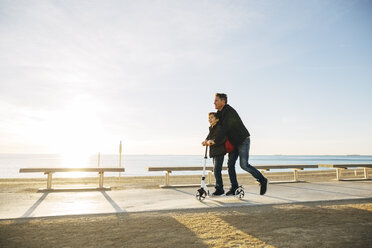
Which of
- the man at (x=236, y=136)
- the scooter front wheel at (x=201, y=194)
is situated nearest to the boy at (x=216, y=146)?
the man at (x=236, y=136)

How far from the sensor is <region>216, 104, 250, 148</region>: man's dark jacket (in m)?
5.39

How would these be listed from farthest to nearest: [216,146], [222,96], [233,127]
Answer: [222,96] → [216,146] → [233,127]

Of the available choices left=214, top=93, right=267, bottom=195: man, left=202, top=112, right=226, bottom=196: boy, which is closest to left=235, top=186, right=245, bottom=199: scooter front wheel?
left=202, top=112, right=226, bottom=196: boy

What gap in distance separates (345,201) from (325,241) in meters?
3.35

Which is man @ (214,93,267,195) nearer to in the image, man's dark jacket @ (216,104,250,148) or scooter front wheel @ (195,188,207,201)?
man's dark jacket @ (216,104,250,148)

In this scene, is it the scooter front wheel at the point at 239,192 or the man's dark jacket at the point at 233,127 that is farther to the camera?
the scooter front wheel at the point at 239,192

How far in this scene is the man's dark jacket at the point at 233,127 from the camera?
5.39m

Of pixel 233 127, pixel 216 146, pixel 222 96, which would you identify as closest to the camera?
pixel 233 127

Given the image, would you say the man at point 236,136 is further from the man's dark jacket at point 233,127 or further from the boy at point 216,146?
the boy at point 216,146

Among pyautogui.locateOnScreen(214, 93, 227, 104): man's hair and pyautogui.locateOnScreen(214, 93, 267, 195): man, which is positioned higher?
pyautogui.locateOnScreen(214, 93, 227, 104): man's hair

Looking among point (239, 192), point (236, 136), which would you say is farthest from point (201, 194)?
point (236, 136)

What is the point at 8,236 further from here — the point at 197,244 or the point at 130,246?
the point at 197,244

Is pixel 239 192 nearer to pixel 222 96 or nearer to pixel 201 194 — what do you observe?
pixel 201 194

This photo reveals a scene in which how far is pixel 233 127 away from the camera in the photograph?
5383 mm
